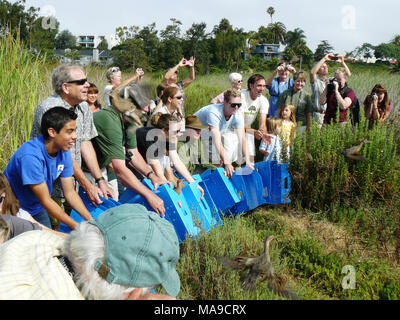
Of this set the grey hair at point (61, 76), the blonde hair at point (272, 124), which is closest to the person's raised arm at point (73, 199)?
the grey hair at point (61, 76)

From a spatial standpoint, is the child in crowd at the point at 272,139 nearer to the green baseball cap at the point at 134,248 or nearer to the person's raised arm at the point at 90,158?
the person's raised arm at the point at 90,158

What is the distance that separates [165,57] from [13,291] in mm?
15565

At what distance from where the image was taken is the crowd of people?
160cm

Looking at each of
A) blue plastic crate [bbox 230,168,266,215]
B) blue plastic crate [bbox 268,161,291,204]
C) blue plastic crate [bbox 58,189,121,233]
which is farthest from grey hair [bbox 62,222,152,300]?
blue plastic crate [bbox 268,161,291,204]

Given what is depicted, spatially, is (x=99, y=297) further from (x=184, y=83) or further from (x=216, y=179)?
(x=184, y=83)

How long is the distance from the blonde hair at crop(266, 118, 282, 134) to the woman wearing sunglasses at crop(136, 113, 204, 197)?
6.97 ft

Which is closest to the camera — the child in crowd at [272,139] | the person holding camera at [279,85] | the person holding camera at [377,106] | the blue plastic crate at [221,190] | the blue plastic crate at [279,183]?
the blue plastic crate at [221,190]

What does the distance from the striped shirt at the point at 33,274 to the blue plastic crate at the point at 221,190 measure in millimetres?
2764

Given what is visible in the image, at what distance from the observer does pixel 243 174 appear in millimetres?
4621

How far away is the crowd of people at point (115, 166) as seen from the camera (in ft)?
5.24

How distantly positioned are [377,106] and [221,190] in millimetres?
3569

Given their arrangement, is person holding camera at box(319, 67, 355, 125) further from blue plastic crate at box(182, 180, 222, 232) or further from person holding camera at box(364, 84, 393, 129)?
blue plastic crate at box(182, 180, 222, 232)

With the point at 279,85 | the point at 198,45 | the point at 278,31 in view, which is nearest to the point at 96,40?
the point at 278,31
